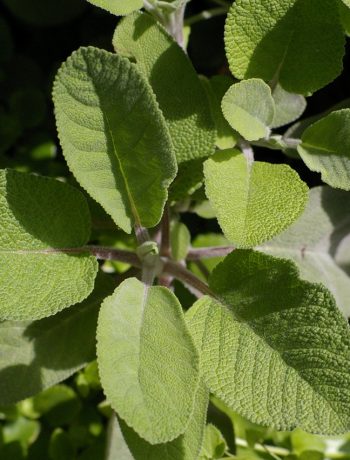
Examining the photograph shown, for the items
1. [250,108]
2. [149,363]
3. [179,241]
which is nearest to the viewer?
[149,363]

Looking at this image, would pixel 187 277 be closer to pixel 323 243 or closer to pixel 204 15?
pixel 323 243

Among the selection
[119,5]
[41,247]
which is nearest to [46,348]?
[41,247]

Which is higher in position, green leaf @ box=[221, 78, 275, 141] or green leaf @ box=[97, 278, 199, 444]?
green leaf @ box=[221, 78, 275, 141]

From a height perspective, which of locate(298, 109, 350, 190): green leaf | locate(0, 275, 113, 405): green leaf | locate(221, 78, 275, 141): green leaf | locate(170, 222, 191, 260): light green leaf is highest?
locate(221, 78, 275, 141): green leaf

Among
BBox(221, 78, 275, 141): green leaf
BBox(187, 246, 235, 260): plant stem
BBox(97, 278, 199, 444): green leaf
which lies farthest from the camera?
BBox(187, 246, 235, 260): plant stem

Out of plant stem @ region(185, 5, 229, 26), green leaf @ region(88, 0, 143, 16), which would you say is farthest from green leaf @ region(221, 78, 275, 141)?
plant stem @ region(185, 5, 229, 26)

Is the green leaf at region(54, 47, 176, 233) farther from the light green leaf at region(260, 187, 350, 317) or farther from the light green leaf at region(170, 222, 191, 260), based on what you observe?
the light green leaf at region(260, 187, 350, 317)

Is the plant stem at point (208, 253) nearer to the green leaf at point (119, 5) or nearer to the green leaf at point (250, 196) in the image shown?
the green leaf at point (250, 196)

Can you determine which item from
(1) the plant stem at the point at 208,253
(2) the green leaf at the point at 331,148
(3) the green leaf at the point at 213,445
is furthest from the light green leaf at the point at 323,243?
(3) the green leaf at the point at 213,445

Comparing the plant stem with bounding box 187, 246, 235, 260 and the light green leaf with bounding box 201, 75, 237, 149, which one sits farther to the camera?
the plant stem with bounding box 187, 246, 235, 260
